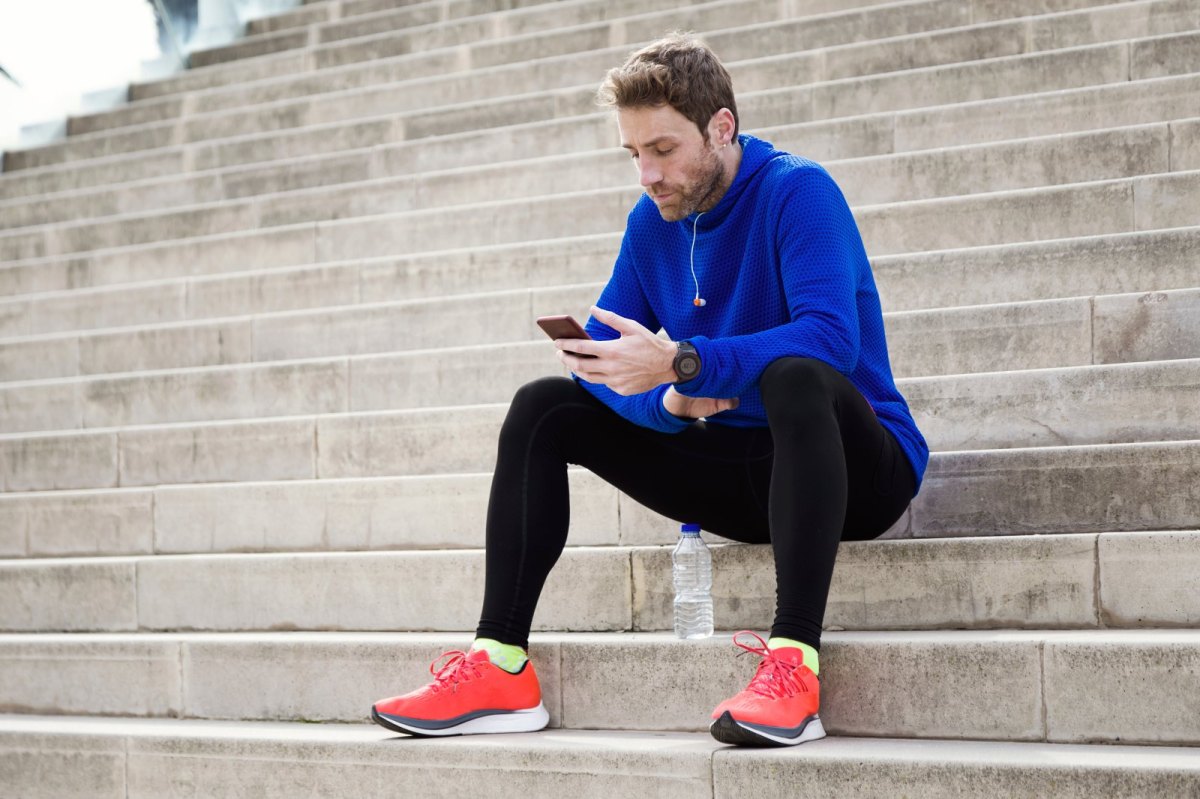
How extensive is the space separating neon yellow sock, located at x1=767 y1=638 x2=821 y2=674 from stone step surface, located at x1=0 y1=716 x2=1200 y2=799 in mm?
160

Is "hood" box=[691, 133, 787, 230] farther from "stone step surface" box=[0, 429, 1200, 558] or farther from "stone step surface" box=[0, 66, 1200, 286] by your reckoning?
"stone step surface" box=[0, 66, 1200, 286]

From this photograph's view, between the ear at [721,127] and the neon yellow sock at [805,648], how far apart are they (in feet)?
3.60

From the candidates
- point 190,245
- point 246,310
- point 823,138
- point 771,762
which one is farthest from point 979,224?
point 190,245

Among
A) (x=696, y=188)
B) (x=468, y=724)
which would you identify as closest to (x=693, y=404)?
(x=696, y=188)

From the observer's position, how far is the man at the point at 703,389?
2.82m

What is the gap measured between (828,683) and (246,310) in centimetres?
364

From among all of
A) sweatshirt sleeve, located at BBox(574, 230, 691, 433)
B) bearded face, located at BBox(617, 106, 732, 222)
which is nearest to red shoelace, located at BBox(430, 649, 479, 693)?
sweatshirt sleeve, located at BBox(574, 230, 691, 433)

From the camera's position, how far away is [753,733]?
8.75ft

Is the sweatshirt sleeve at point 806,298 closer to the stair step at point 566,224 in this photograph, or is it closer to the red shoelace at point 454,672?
the red shoelace at point 454,672

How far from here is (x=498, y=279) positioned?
544 centimetres

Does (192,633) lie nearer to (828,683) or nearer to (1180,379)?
(828,683)

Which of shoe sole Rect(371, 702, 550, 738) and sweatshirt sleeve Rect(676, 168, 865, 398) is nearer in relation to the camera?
sweatshirt sleeve Rect(676, 168, 865, 398)

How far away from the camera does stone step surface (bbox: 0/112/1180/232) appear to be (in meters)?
4.91

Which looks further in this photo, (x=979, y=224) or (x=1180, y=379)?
(x=979, y=224)
